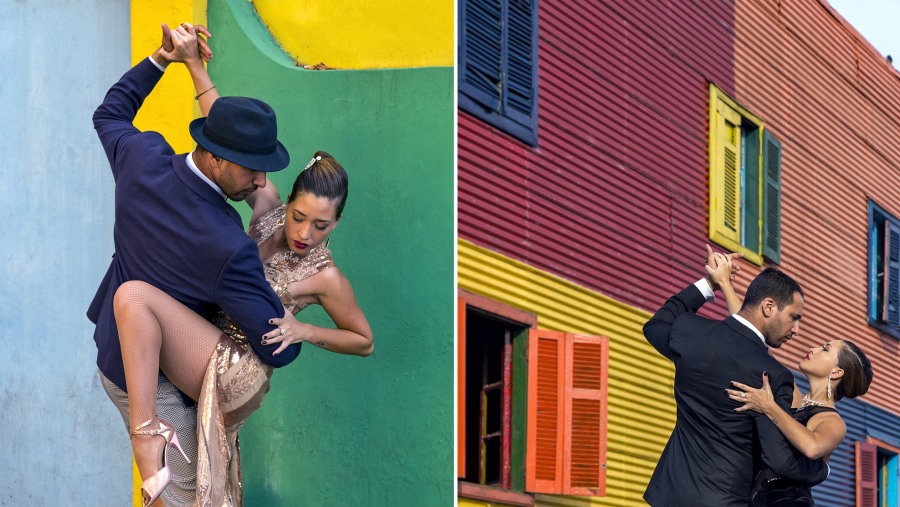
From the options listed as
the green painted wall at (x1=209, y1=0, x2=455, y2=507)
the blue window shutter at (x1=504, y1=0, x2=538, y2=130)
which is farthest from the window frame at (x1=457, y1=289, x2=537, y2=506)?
the green painted wall at (x1=209, y1=0, x2=455, y2=507)

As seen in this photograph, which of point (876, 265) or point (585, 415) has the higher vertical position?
point (876, 265)

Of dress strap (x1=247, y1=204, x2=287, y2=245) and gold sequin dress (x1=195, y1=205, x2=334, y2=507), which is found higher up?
dress strap (x1=247, y1=204, x2=287, y2=245)

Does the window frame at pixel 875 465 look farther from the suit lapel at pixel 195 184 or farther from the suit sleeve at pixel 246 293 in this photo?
the suit lapel at pixel 195 184

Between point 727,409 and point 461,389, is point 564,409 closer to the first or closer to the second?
point 461,389

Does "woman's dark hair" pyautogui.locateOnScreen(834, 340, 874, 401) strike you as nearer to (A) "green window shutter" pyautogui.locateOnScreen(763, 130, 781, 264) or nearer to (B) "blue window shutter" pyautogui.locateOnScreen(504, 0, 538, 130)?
(B) "blue window shutter" pyautogui.locateOnScreen(504, 0, 538, 130)

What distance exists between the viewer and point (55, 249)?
683 cm

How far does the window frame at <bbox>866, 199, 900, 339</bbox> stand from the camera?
14086mm

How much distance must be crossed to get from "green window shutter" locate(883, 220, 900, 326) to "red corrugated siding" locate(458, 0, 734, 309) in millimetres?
2879

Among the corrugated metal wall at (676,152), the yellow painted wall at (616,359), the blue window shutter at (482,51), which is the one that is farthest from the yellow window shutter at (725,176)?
the blue window shutter at (482,51)

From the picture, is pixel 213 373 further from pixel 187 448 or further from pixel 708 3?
pixel 708 3

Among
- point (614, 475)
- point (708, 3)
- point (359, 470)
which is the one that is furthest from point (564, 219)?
point (359, 470)

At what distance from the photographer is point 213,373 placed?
530 cm

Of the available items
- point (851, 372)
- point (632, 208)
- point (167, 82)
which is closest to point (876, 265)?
point (632, 208)

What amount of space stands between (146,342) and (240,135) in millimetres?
685
